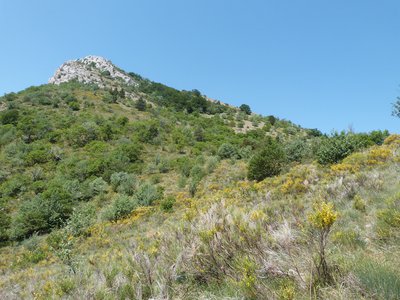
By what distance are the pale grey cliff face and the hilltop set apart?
3041 millimetres

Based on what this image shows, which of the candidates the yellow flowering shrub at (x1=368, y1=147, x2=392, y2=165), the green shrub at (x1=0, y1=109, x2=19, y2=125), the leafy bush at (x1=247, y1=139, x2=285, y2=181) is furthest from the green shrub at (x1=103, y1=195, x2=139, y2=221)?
the green shrub at (x1=0, y1=109, x2=19, y2=125)

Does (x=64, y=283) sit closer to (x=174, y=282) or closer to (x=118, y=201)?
(x=174, y=282)

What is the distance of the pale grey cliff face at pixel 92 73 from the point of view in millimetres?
61441

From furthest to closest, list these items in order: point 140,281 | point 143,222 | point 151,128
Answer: point 151,128 → point 143,222 → point 140,281

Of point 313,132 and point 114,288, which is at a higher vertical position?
point 313,132

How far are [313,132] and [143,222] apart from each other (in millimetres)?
37392

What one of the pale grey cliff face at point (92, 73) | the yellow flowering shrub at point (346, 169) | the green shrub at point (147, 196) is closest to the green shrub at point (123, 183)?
the green shrub at point (147, 196)

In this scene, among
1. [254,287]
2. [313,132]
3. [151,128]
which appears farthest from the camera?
[313,132]

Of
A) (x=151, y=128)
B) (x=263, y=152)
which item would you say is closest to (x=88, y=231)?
(x=263, y=152)

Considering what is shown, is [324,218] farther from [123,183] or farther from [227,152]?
[227,152]

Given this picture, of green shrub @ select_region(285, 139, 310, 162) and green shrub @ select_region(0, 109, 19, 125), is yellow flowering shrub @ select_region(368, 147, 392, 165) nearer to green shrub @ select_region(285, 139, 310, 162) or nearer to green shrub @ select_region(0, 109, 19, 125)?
green shrub @ select_region(285, 139, 310, 162)

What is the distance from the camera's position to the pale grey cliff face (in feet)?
202

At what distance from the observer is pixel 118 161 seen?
1088 inches

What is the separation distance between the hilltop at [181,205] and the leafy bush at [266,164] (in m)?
0.09
